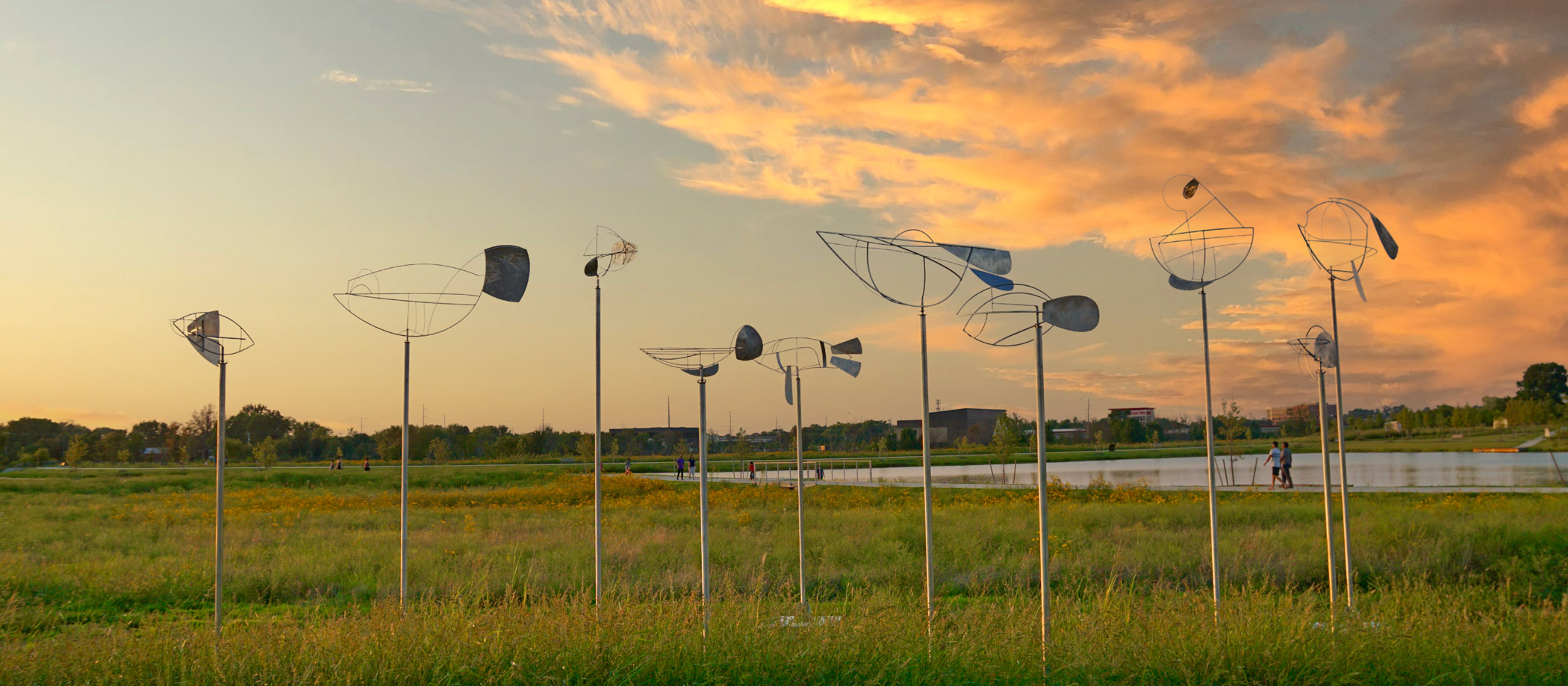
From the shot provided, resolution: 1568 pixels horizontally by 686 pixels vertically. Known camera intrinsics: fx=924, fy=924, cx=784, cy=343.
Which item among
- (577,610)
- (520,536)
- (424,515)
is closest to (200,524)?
(424,515)

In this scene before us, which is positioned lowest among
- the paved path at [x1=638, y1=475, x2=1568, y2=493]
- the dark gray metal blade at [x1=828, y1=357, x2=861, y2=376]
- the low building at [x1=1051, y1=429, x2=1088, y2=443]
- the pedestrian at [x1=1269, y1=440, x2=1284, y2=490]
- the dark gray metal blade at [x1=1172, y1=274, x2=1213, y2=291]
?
the low building at [x1=1051, y1=429, x2=1088, y2=443]

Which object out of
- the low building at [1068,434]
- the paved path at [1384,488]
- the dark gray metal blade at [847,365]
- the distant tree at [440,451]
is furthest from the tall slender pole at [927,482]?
the low building at [1068,434]

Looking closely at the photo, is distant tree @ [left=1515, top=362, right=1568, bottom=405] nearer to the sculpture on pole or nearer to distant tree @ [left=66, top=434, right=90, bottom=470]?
the sculpture on pole

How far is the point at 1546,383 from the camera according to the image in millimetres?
109688

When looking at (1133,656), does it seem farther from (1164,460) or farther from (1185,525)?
(1164,460)

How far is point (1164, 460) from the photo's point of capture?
200ft

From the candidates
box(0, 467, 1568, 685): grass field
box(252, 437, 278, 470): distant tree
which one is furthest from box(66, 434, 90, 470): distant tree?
box(0, 467, 1568, 685): grass field

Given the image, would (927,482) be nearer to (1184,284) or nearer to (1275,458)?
(1184,284)

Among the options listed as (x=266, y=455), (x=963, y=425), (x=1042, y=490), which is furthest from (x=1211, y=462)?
(x=963, y=425)

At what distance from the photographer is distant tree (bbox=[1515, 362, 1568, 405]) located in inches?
4274

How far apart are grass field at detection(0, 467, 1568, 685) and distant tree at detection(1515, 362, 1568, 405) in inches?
4407

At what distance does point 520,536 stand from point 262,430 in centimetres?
9280

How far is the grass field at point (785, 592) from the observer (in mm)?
6621

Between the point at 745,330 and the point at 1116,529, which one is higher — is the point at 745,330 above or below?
above
